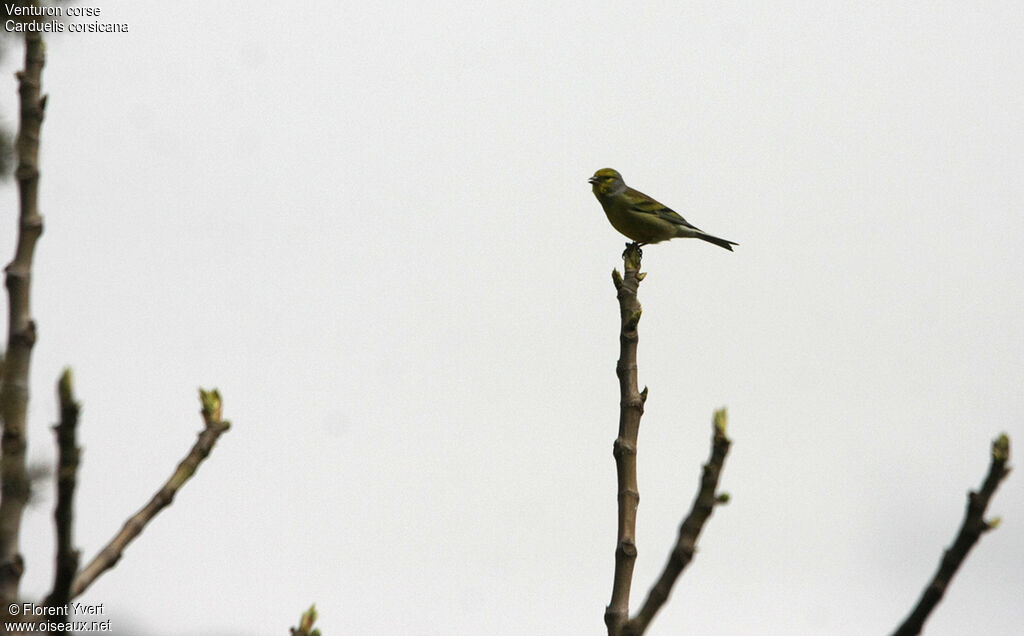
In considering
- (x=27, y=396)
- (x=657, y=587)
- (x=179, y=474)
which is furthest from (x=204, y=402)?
(x=657, y=587)

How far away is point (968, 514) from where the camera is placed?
2031mm

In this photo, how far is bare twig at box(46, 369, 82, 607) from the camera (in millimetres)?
1721

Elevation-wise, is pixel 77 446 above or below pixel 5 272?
below

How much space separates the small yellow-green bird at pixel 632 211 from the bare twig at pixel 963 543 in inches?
452

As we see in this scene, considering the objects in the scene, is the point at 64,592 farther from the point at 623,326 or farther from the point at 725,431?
the point at 623,326

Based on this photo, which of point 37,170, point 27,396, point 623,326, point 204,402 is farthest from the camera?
point 623,326

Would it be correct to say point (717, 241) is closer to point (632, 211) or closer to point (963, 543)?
point (632, 211)

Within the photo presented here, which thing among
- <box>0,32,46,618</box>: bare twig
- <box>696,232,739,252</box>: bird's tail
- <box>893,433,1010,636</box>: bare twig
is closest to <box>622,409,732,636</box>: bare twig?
<box>893,433,1010,636</box>: bare twig

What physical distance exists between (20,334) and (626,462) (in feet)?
6.25

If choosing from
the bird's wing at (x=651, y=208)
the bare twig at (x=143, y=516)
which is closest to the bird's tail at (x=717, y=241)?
the bird's wing at (x=651, y=208)

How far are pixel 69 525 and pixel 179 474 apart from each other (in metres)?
0.70

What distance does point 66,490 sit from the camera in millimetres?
1817

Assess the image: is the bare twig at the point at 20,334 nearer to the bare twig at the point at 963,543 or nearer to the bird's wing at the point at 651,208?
the bare twig at the point at 963,543

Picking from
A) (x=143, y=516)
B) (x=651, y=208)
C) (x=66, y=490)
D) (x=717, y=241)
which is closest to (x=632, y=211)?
(x=651, y=208)
